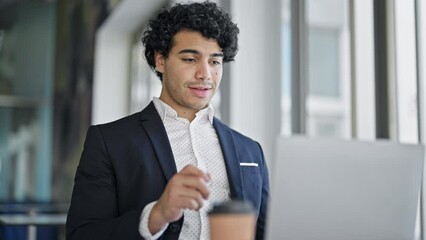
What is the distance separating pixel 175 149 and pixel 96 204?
0.87ft

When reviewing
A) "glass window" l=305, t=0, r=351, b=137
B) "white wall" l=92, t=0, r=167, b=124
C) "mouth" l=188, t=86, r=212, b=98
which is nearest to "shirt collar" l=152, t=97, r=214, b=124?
"mouth" l=188, t=86, r=212, b=98

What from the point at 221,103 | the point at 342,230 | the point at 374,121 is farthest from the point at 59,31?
the point at 342,230

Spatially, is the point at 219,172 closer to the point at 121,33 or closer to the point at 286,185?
the point at 286,185

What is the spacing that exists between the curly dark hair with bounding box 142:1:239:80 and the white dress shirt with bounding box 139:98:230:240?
17cm

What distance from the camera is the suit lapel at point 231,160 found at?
153 centimetres

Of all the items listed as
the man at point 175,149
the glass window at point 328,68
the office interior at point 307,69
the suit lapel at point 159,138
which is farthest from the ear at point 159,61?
the glass window at point 328,68

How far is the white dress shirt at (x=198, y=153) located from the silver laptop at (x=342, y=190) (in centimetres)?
44

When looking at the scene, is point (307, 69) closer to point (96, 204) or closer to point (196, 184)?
point (96, 204)

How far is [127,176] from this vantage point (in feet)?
4.92

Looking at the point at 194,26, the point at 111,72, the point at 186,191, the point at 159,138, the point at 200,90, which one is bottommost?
the point at 186,191

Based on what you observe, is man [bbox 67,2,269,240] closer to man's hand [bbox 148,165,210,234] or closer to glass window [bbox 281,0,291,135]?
man's hand [bbox 148,165,210,234]

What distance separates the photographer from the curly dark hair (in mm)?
1597

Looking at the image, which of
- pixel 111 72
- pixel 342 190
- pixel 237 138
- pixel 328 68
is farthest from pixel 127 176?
pixel 111 72

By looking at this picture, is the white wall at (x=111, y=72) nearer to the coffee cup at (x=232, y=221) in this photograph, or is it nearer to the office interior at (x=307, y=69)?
the office interior at (x=307, y=69)
